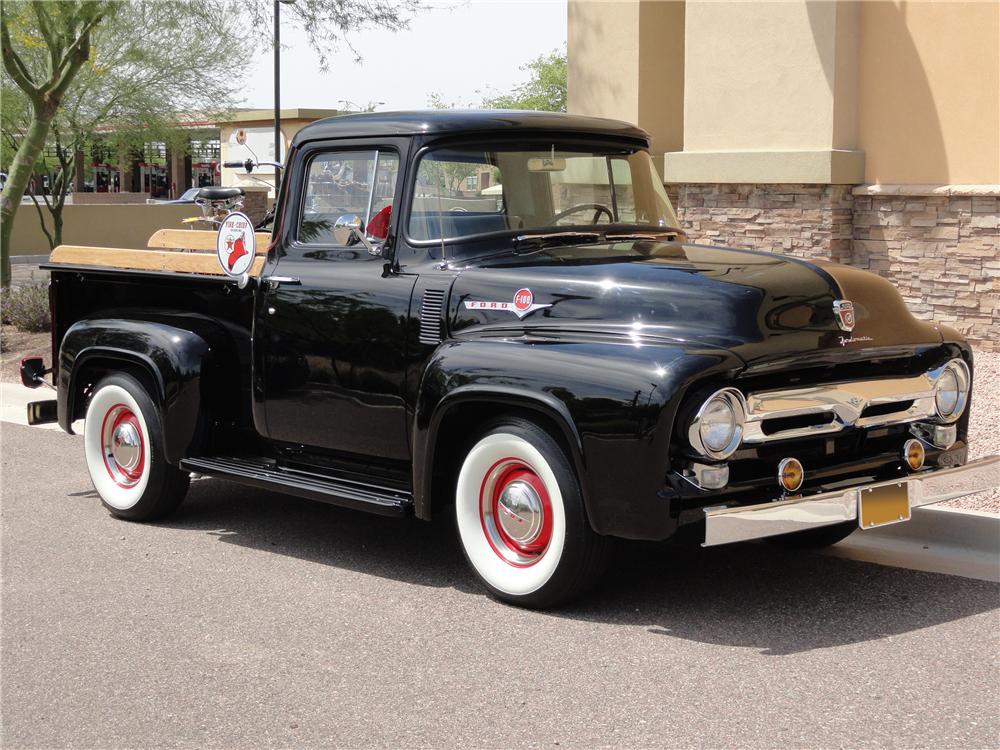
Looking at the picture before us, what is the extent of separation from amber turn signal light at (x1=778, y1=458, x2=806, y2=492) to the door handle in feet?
8.61

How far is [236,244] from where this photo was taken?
6586mm

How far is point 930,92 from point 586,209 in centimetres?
654

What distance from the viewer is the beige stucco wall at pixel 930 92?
36.8 ft

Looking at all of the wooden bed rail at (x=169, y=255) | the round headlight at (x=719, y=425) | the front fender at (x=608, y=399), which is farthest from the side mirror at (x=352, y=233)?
the round headlight at (x=719, y=425)

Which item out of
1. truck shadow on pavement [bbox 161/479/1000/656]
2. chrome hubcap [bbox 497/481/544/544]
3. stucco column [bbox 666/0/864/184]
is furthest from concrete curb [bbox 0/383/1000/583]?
stucco column [bbox 666/0/864/184]

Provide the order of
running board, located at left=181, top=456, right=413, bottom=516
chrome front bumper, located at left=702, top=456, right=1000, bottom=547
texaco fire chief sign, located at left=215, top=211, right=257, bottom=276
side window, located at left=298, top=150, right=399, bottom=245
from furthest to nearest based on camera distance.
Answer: texaco fire chief sign, located at left=215, top=211, right=257, bottom=276 → side window, located at left=298, top=150, right=399, bottom=245 → running board, located at left=181, top=456, right=413, bottom=516 → chrome front bumper, located at left=702, top=456, right=1000, bottom=547

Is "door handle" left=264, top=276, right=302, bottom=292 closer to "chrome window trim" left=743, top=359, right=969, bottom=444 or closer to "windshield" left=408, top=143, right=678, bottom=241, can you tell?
"windshield" left=408, top=143, right=678, bottom=241

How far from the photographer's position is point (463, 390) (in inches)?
211

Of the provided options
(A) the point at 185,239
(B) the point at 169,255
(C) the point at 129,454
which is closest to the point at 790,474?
(B) the point at 169,255

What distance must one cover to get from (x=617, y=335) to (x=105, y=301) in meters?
3.60

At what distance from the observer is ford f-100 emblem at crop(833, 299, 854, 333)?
5.32m

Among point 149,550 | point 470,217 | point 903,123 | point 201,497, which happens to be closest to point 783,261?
point 470,217

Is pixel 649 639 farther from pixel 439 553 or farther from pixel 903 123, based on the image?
pixel 903 123

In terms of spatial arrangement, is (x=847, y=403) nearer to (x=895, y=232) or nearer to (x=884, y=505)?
(x=884, y=505)
